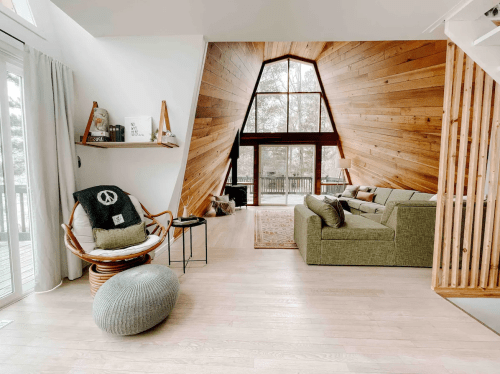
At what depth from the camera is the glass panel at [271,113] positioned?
6.93 metres

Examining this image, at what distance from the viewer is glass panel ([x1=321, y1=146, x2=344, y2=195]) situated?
711cm

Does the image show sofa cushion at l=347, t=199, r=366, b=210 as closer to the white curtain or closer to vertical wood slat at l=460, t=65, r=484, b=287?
vertical wood slat at l=460, t=65, r=484, b=287

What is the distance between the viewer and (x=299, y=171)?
7.30m

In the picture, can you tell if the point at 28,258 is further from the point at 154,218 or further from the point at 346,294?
the point at 346,294

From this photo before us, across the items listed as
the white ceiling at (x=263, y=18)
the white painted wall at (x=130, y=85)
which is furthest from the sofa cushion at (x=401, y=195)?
the white painted wall at (x=130, y=85)

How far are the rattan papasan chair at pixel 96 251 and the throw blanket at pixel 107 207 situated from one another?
75 mm

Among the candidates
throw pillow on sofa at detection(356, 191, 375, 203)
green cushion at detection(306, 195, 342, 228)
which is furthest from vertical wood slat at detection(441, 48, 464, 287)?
throw pillow on sofa at detection(356, 191, 375, 203)

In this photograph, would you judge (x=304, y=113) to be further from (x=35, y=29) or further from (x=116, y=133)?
(x=35, y=29)

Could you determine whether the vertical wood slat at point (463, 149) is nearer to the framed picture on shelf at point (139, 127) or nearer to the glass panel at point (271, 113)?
the framed picture on shelf at point (139, 127)

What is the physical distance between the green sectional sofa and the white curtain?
254cm

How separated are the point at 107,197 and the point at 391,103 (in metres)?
4.14

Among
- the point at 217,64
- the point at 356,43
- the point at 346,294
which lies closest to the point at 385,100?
the point at 356,43

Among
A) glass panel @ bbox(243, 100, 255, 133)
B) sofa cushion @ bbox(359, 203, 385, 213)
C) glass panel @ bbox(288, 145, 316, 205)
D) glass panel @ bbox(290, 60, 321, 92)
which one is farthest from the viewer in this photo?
glass panel @ bbox(288, 145, 316, 205)

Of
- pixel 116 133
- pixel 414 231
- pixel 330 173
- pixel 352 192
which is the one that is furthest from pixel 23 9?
pixel 330 173
